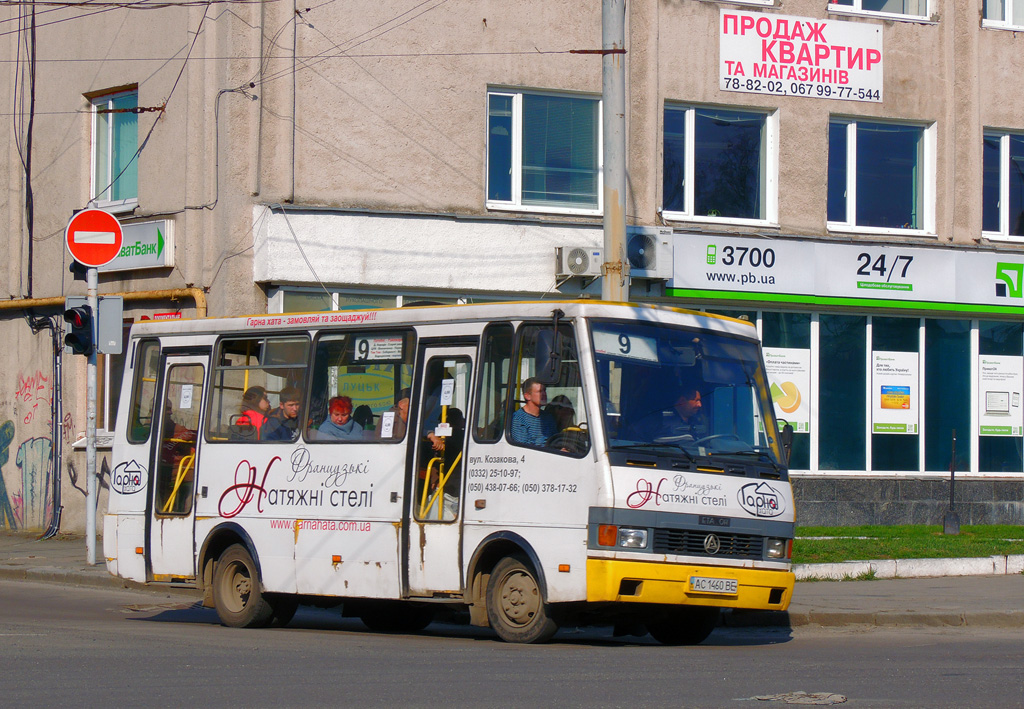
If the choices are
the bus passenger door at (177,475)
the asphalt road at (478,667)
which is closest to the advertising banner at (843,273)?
the asphalt road at (478,667)

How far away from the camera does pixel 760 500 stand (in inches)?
417

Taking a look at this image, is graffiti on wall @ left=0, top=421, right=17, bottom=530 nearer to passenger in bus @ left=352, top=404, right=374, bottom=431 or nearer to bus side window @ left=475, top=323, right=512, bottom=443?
passenger in bus @ left=352, top=404, right=374, bottom=431

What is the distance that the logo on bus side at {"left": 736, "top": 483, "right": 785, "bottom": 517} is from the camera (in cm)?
1049

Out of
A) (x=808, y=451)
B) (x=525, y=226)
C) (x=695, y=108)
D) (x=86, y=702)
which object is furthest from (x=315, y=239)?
(x=86, y=702)

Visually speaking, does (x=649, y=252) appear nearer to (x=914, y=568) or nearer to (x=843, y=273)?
(x=843, y=273)

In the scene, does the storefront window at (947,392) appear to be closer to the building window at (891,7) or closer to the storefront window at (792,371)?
the storefront window at (792,371)

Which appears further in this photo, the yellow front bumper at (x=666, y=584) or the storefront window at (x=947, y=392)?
the storefront window at (x=947, y=392)

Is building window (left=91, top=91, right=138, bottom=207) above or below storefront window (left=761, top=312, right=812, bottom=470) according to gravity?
above

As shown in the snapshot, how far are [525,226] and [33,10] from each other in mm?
8815

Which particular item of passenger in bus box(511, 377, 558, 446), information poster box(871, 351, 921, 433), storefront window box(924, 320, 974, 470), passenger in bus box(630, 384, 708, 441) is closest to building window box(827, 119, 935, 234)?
storefront window box(924, 320, 974, 470)

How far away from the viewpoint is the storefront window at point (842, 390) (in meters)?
21.7

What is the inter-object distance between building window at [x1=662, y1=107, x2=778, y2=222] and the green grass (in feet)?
16.2

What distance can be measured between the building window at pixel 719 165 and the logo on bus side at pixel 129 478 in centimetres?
1020

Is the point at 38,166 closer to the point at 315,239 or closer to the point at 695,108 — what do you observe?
the point at 315,239
